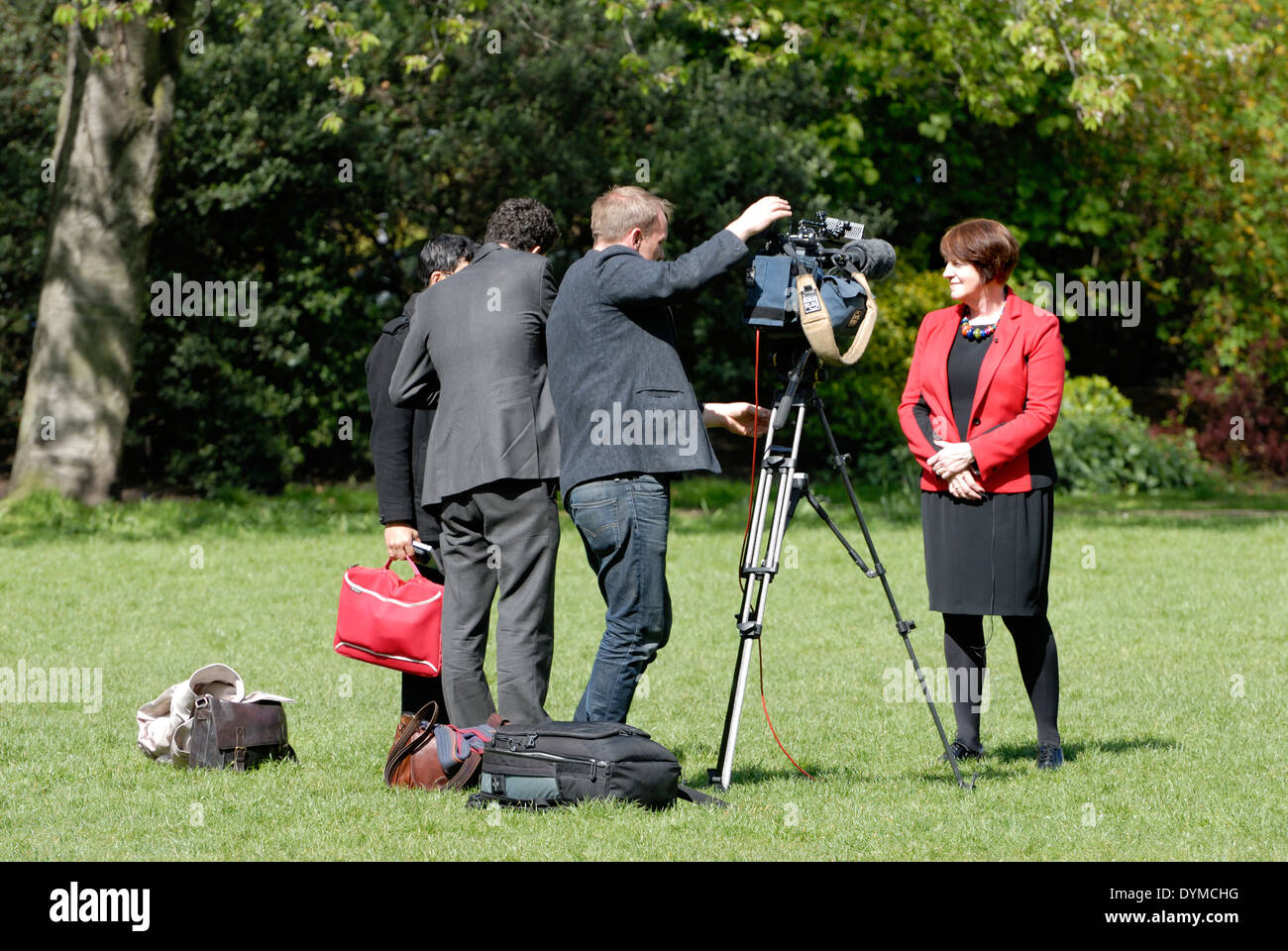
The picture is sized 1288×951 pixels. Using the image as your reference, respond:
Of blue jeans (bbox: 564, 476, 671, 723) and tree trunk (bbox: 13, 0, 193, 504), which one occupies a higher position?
tree trunk (bbox: 13, 0, 193, 504)

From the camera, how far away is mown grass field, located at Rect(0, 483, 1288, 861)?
484 centimetres

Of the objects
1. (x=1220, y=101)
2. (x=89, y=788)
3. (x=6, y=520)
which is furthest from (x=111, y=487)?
(x=1220, y=101)

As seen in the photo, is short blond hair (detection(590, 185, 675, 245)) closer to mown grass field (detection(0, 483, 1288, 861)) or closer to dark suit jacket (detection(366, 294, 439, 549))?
dark suit jacket (detection(366, 294, 439, 549))

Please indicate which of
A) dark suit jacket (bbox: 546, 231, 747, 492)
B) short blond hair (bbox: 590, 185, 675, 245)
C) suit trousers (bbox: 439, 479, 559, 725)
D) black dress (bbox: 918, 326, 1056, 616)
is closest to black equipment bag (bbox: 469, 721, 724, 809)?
suit trousers (bbox: 439, 479, 559, 725)

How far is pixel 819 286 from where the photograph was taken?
5094 mm

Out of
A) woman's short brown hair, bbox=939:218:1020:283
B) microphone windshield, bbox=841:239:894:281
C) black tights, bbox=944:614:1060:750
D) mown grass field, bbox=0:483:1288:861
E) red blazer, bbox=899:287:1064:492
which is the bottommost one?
mown grass field, bbox=0:483:1288:861

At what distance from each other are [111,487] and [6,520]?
1.29 meters

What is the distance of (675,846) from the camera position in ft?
15.3

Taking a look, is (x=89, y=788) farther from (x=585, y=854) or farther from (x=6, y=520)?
(x=6, y=520)

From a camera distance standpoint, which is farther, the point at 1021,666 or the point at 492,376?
the point at 1021,666

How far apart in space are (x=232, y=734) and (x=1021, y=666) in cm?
→ 304

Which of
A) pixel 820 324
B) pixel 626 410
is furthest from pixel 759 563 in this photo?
pixel 820 324

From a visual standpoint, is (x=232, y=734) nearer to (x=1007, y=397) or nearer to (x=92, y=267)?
(x=1007, y=397)

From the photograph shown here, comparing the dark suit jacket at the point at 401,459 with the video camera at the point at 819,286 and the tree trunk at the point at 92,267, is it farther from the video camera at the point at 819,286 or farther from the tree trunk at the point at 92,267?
the tree trunk at the point at 92,267
